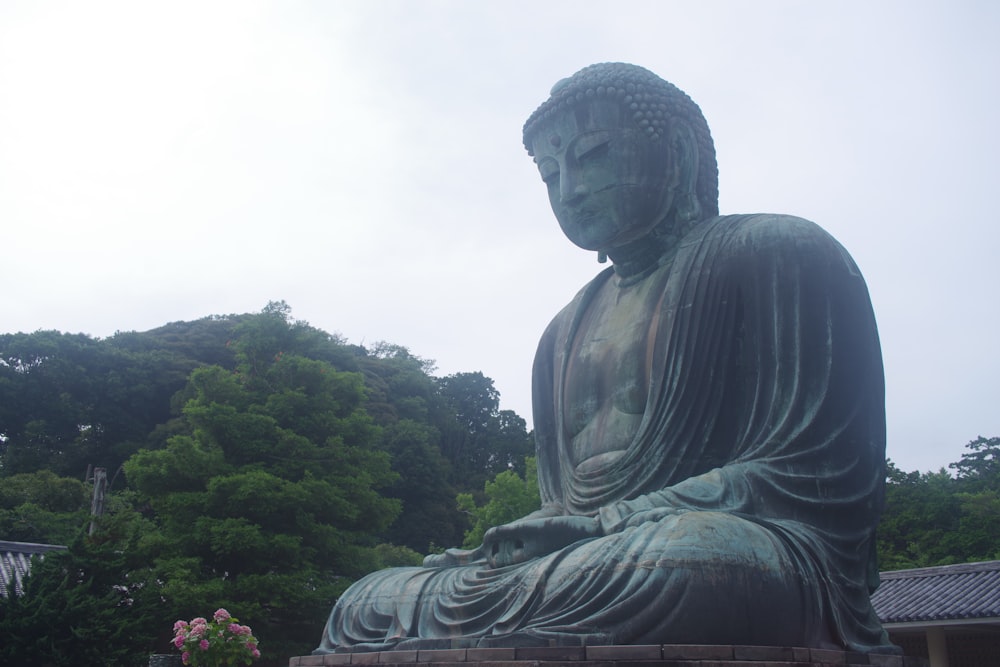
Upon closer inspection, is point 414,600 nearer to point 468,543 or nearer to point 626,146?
point 626,146

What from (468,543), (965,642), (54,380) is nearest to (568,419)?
(965,642)

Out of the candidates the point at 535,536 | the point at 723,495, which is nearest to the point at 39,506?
the point at 535,536

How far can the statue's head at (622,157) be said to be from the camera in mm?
6676

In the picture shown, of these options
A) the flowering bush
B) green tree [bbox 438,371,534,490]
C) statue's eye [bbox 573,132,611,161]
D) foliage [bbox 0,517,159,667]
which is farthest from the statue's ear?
green tree [bbox 438,371,534,490]

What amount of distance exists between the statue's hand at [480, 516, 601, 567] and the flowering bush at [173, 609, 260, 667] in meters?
4.56

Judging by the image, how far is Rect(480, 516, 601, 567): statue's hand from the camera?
207 inches

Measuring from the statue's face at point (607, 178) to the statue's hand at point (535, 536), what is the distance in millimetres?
2220

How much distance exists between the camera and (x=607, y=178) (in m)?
6.69

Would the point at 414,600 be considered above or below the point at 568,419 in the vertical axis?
below

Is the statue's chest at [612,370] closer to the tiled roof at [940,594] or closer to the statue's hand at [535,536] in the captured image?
the statue's hand at [535,536]

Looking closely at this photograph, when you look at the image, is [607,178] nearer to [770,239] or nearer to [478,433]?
[770,239]

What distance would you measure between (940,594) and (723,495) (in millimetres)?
12763

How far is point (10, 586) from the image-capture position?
1750cm

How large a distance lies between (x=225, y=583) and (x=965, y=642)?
1207 centimetres
